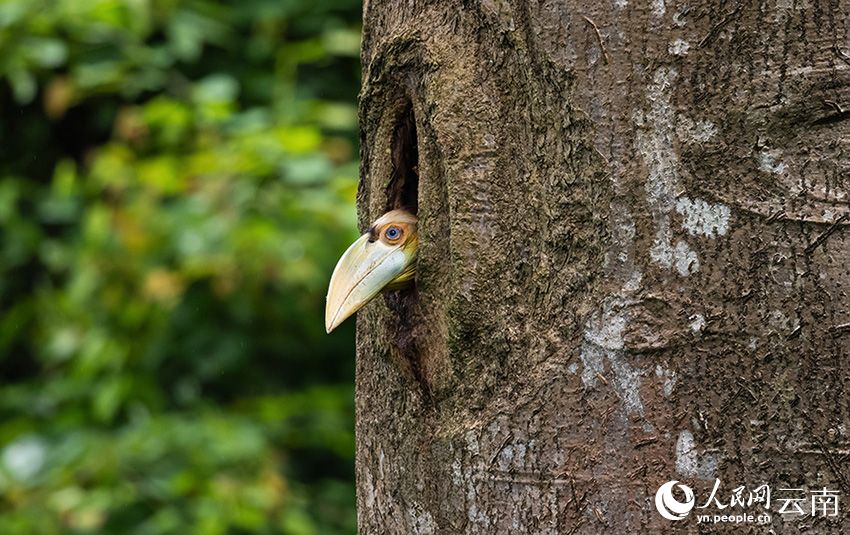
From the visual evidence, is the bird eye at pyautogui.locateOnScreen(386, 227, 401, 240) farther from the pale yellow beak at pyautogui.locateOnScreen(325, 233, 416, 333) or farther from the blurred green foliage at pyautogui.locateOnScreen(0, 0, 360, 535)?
the blurred green foliage at pyautogui.locateOnScreen(0, 0, 360, 535)

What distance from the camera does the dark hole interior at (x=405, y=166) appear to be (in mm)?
1367

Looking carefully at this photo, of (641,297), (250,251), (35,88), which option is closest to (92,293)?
(250,251)

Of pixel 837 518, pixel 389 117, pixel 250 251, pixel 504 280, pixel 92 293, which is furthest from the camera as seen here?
pixel 92 293

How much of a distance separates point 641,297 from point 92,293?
2.50 metres

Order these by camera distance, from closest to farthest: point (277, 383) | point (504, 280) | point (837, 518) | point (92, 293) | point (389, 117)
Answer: point (837, 518) → point (504, 280) → point (389, 117) → point (92, 293) → point (277, 383)

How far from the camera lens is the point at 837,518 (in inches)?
43.1

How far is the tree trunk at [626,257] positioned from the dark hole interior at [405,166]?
74 millimetres

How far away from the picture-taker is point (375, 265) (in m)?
1.32

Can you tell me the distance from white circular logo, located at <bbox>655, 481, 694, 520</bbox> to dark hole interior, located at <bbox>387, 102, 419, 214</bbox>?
44 cm

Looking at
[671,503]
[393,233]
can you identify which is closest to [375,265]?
[393,233]

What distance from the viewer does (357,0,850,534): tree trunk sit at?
1.09m

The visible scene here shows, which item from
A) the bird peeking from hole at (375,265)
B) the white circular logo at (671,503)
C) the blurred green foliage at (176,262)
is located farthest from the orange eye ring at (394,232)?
the blurred green foliage at (176,262)

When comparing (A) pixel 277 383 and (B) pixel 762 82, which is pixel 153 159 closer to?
(A) pixel 277 383

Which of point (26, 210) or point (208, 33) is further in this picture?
point (26, 210)
